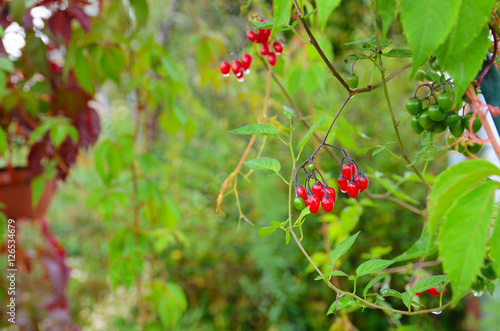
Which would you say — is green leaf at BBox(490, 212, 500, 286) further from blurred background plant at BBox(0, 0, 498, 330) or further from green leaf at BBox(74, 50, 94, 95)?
green leaf at BBox(74, 50, 94, 95)

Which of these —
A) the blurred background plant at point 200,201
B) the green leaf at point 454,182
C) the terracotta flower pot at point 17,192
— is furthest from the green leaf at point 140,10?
the green leaf at point 454,182

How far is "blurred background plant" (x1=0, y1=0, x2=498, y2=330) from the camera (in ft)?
3.45

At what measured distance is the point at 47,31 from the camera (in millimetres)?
972

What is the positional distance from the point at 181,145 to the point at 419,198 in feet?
4.72

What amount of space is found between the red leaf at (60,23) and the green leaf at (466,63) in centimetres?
89

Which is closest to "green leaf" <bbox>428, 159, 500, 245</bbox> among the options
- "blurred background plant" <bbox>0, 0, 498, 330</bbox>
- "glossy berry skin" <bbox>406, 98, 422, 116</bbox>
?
"glossy berry skin" <bbox>406, 98, 422, 116</bbox>

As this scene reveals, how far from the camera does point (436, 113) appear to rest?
34 cm

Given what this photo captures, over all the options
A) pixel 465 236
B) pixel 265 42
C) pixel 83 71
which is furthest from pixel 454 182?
pixel 83 71

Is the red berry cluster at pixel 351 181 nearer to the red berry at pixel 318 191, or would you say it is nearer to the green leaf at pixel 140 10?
the red berry at pixel 318 191

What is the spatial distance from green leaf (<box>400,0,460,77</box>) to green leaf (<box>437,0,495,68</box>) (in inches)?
0.8

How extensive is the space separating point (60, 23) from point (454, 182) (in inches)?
37.7

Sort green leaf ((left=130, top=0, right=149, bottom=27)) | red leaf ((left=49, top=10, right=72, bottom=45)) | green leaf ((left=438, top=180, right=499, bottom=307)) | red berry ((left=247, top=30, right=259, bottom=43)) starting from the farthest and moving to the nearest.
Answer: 1. green leaf ((left=130, top=0, right=149, bottom=27))
2. red leaf ((left=49, top=10, right=72, bottom=45))
3. red berry ((left=247, top=30, right=259, bottom=43))
4. green leaf ((left=438, top=180, right=499, bottom=307))

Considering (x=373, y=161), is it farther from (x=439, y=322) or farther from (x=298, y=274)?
(x=439, y=322)

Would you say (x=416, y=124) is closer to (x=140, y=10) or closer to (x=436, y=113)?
(x=436, y=113)
